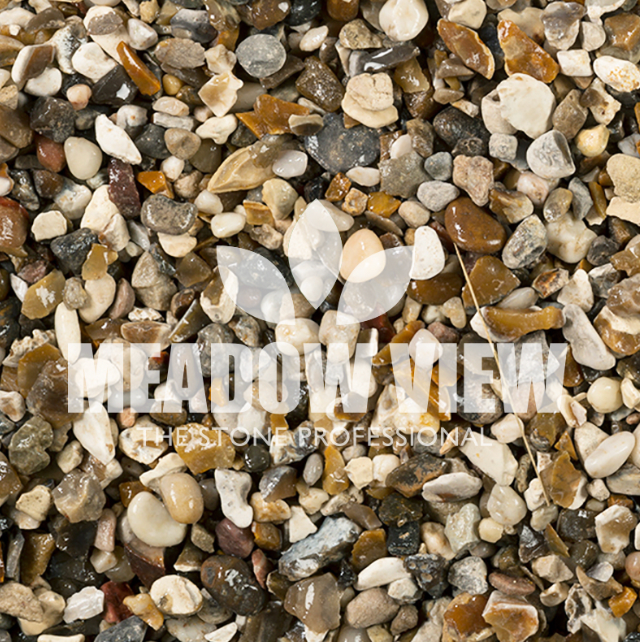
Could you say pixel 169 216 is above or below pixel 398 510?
above

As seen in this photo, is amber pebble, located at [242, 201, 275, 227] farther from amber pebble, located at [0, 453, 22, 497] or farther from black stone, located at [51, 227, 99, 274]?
amber pebble, located at [0, 453, 22, 497]

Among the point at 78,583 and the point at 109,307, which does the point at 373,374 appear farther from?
the point at 78,583

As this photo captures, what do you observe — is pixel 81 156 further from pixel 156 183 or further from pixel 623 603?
pixel 623 603

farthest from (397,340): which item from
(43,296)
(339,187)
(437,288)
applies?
(43,296)

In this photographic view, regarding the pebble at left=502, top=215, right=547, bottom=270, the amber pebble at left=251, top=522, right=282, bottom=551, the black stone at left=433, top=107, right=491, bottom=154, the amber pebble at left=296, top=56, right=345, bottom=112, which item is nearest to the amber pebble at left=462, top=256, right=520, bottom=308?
the pebble at left=502, top=215, right=547, bottom=270

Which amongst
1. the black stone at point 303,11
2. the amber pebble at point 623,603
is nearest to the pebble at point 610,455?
the amber pebble at point 623,603

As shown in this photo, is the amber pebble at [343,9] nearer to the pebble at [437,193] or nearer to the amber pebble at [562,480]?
the pebble at [437,193]
